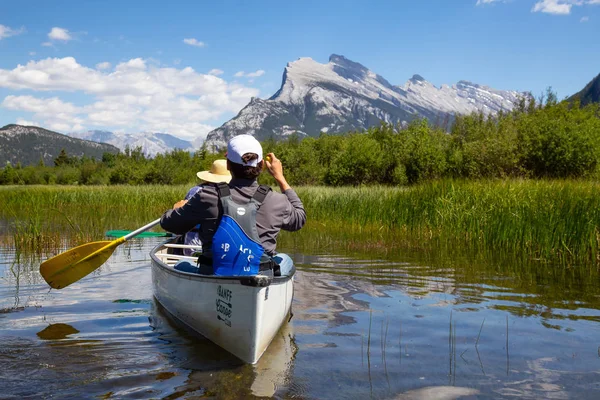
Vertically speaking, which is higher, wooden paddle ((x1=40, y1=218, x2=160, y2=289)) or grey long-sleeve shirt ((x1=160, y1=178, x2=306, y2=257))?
grey long-sleeve shirt ((x1=160, y1=178, x2=306, y2=257))

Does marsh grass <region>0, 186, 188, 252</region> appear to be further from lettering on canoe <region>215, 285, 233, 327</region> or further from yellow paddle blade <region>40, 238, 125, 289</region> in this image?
lettering on canoe <region>215, 285, 233, 327</region>

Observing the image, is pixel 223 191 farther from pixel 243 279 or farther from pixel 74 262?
pixel 74 262

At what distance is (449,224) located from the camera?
13.0 meters

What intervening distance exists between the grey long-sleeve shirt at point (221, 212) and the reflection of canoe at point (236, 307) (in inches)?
15.5

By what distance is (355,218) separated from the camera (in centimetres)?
1572

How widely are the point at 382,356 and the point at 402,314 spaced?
1629 mm

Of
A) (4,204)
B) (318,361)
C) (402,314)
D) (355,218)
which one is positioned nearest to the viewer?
(318,361)

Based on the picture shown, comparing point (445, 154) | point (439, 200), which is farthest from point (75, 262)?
point (445, 154)

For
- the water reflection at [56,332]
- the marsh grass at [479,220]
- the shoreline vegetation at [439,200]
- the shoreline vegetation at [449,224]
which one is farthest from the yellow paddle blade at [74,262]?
the marsh grass at [479,220]

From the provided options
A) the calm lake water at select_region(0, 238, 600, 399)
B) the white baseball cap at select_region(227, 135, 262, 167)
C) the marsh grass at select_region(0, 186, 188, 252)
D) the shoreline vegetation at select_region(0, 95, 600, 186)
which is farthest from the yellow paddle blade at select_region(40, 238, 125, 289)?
the shoreline vegetation at select_region(0, 95, 600, 186)

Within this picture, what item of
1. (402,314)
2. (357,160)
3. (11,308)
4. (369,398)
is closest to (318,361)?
(369,398)

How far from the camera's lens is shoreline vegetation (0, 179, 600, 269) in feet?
34.2

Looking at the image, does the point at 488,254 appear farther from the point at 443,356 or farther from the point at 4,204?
the point at 4,204

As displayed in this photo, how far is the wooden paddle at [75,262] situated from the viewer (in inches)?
285
